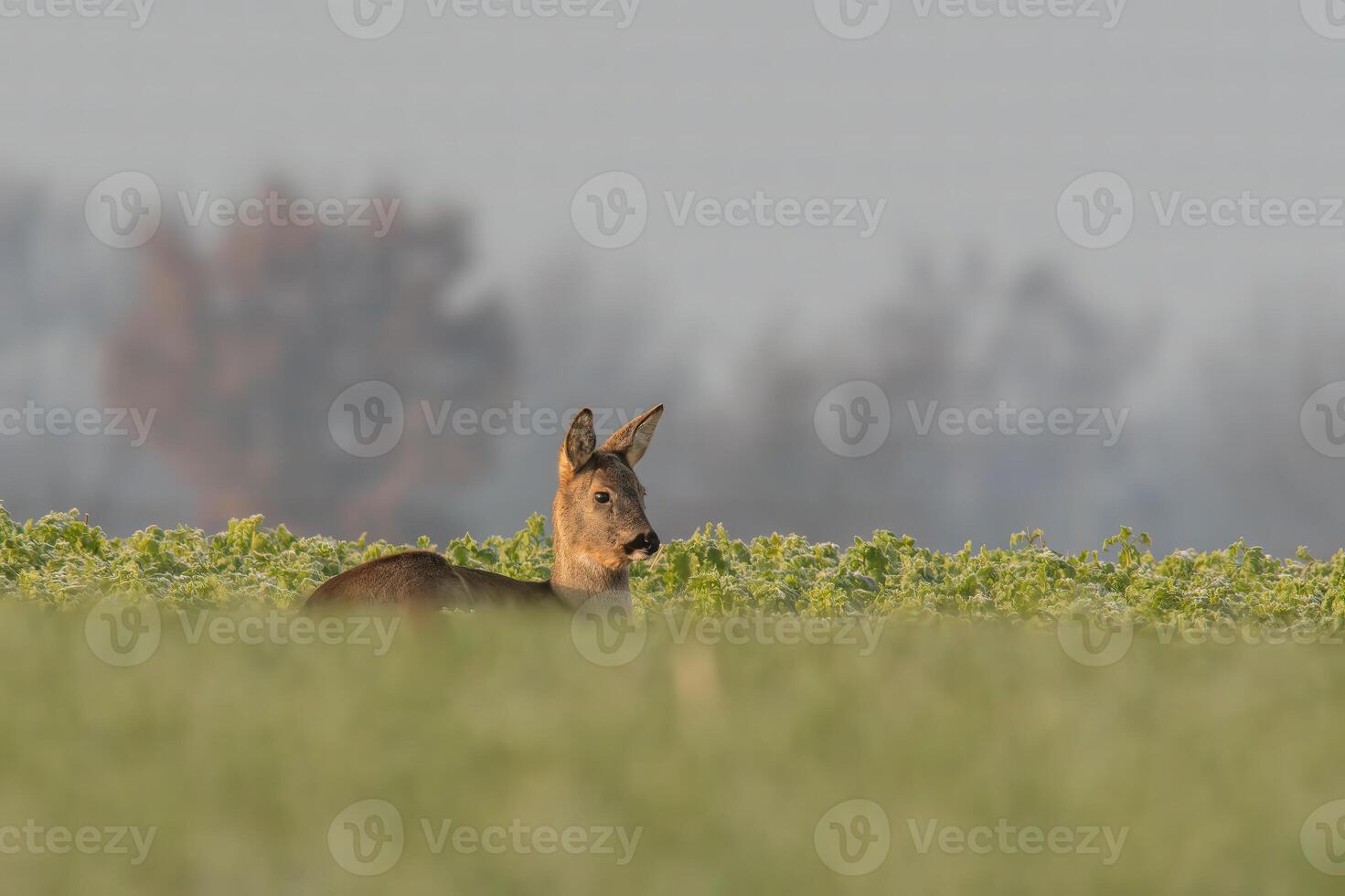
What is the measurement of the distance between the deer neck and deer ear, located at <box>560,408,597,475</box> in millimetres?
744

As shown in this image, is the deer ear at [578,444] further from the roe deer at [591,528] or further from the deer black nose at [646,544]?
the deer black nose at [646,544]

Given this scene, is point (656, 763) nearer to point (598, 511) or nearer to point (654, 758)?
point (654, 758)

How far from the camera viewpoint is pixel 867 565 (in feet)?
55.4

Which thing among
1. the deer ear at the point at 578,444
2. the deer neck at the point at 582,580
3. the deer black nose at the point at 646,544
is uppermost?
the deer ear at the point at 578,444

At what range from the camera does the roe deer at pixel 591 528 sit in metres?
12.2

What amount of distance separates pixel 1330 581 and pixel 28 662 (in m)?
14.9

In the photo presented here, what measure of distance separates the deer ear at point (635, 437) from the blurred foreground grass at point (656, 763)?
3.72m

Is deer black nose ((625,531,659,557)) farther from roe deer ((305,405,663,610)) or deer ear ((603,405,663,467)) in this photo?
deer ear ((603,405,663,467))

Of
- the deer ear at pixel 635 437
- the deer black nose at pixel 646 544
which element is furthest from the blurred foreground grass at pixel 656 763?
the deer ear at pixel 635 437

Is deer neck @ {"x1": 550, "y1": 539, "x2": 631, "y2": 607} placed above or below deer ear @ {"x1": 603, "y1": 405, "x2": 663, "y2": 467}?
below

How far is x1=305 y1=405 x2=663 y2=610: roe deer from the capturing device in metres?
12.2

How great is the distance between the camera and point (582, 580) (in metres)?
12.5

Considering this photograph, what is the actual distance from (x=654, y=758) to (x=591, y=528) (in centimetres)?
620

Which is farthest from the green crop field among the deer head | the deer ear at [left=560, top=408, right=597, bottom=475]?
the deer ear at [left=560, top=408, right=597, bottom=475]
